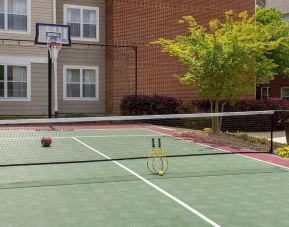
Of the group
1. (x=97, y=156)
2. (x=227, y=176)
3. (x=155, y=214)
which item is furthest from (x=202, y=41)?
(x=155, y=214)

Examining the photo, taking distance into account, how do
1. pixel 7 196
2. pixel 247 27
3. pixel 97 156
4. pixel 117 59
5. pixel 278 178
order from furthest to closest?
pixel 117 59 → pixel 247 27 → pixel 97 156 → pixel 278 178 → pixel 7 196

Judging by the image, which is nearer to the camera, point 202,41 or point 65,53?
point 202,41

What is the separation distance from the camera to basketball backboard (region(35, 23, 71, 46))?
22.1m

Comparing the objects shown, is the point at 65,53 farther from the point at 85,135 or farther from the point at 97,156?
the point at 97,156

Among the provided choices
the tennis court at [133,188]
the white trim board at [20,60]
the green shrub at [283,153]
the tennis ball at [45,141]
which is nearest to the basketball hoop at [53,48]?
the white trim board at [20,60]

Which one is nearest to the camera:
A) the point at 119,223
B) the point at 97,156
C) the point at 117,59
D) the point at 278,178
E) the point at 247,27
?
the point at 119,223

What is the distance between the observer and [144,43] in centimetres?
2592

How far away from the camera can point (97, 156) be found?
12.8m

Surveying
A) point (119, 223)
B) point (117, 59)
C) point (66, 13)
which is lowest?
point (119, 223)

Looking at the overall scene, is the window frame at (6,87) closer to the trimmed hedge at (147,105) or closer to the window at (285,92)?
the trimmed hedge at (147,105)

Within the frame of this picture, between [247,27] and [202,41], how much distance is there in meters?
1.84

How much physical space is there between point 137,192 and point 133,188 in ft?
1.09

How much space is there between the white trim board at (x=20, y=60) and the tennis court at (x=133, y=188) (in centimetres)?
995

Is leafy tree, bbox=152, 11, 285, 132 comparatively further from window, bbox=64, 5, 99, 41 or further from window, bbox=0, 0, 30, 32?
window, bbox=0, 0, 30, 32
